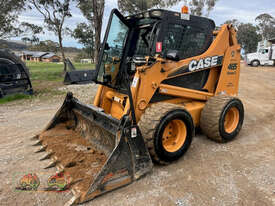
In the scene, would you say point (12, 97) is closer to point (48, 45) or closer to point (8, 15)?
point (8, 15)

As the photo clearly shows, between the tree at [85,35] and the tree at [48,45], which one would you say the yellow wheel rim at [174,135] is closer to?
the tree at [48,45]

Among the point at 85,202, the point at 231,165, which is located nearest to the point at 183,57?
the point at 231,165

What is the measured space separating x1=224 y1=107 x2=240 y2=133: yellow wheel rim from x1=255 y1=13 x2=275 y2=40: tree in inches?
2455

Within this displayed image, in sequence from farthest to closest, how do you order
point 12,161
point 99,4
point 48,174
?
point 99,4
point 12,161
point 48,174

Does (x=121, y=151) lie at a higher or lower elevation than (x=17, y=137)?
higher

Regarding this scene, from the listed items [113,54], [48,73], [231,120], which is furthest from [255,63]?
[113,54]

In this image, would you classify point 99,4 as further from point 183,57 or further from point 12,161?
point 12,161

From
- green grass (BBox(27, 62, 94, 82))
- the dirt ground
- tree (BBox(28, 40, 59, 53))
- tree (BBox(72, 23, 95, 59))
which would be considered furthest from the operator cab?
tree (BBox(72, 23, 95, 59))

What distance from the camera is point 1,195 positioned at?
264cm

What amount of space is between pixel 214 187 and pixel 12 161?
314 centimetres

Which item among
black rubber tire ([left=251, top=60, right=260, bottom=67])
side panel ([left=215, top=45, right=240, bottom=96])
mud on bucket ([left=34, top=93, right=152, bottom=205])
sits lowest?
mud on bucket ([left=34, top=93, right=152, bottom=205])

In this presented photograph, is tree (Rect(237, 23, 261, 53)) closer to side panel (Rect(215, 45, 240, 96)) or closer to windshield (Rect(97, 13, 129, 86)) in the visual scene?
side panel (Rect(215, 45, 240, 96))

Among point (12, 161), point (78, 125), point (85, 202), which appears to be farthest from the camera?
point (78, 125)

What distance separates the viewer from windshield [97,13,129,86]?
394cm
